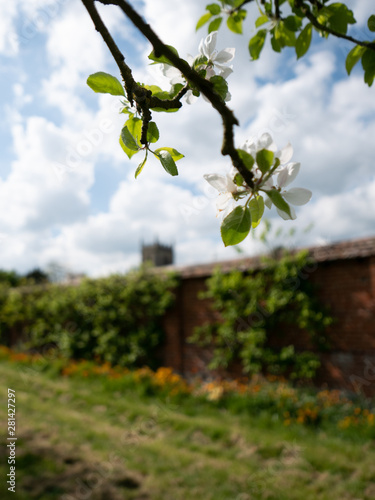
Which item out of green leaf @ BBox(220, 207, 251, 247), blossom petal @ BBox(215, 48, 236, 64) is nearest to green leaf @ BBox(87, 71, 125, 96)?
blossom petal @ BBox(215, 48, 236, 64)

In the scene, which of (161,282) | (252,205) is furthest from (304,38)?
(161,282)

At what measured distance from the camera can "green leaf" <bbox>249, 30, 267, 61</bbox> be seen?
1418 millimetres

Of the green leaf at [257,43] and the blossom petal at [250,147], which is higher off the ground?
the green leaf at [257,43]

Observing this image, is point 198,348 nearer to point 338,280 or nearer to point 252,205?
point 338,280

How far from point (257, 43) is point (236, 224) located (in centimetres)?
100

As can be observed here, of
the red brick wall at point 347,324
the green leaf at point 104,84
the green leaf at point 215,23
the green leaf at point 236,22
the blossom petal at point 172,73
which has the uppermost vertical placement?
the green leaf at point 236,22

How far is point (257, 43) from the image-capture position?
56.3 inches

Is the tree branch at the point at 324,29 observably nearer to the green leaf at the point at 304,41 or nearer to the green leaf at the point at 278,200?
the green leaf at the point at 304,41

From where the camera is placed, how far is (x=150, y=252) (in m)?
57.3

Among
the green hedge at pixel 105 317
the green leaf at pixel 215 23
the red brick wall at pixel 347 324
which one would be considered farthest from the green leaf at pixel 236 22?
the green hedge at pixel 105 317

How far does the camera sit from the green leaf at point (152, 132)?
902 millimetres

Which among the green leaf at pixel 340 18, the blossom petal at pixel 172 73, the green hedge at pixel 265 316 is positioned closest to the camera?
the blossom petal at pixel 172 73

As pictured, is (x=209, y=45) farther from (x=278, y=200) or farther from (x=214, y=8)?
(x=214, y=8)

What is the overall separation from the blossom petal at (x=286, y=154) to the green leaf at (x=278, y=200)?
0.06 metres
